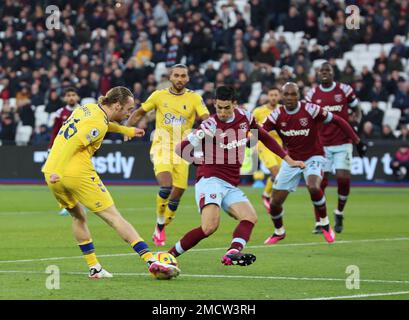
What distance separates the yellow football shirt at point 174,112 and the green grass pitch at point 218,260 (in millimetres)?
1585

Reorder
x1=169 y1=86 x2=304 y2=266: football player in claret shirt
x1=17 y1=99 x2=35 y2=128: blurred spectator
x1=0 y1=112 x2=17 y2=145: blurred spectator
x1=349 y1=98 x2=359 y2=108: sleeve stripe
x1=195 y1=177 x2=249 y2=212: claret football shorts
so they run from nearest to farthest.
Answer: x1=169 y1=86 x2=304 y2=266: football player in claret shirt, x1=195 y1=177 x2=249 y2=212: claret football shorts, x1=349 y1=98 x2=359 y2=108: sleeve stripe, x1=0 y1=112 x2=17 y2=145: blurred spectator, x1=17 y1=99 x2=35 y2=128: blurred spectator

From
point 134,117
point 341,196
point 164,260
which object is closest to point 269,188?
point 341,196

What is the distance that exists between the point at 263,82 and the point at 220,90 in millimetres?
20386

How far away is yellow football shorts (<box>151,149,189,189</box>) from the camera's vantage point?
53.4 feet

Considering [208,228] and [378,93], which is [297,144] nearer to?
[208,228]

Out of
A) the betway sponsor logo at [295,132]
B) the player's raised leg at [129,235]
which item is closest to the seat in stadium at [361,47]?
the betway sponsor logo at [295,132]

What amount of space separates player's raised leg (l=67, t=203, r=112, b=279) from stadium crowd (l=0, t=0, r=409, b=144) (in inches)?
724

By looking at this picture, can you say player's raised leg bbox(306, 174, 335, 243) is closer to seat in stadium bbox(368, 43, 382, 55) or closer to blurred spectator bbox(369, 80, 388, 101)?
blurred spectator bbox(369, 80, 388, 101)

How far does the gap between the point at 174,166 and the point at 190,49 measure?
1904cm

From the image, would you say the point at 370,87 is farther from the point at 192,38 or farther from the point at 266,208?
the point at 266,208

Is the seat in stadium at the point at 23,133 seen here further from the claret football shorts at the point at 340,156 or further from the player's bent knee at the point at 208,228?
the player's bent knee at the point at 208,228

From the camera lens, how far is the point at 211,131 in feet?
40.5

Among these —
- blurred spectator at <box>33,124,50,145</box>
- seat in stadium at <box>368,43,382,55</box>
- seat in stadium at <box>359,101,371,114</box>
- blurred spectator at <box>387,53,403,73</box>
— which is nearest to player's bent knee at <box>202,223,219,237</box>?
seat in stadium at <box>359,101,371,114</box>

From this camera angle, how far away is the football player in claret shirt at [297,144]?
15844 millimetres
